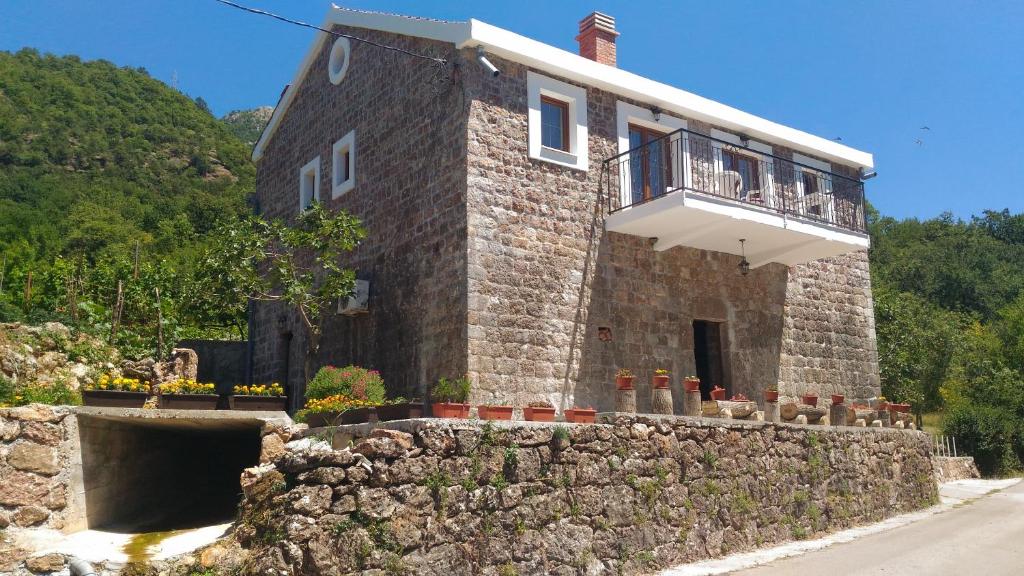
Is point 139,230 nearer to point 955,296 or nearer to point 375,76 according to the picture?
point 375,76

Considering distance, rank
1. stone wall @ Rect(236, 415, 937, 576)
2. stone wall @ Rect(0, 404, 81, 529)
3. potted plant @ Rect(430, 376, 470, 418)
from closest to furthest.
→ stone wall @ Rect(236, 415, 937, 576)
stone wall @ Rect(0, 404, 81, 529)
potted plant @ Rect(430, 376, 470, 418)

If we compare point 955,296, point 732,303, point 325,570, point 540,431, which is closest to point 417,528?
point 325,570

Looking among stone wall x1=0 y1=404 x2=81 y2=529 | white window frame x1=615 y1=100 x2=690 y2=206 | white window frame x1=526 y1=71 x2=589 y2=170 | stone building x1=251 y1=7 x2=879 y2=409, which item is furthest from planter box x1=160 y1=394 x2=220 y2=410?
white window frame x1=615 y1=100 x2=690 y2=206

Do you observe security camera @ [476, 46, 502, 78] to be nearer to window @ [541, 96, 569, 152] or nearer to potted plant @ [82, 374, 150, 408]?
window @ [541, 96, 569, 152]

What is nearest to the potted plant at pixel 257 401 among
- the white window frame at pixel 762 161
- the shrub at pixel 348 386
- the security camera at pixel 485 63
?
the shrub at pixel 348 386

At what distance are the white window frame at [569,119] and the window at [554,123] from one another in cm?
10

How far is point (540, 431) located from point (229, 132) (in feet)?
157

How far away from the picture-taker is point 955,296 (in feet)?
145

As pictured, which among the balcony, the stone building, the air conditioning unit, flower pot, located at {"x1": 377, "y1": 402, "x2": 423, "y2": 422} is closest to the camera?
flower pot, located at {"x1": 377, "y1": 402, "x2": 423, "y2": 422}

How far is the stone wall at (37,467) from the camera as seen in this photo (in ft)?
28.7

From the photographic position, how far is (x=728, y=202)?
43.2 feet

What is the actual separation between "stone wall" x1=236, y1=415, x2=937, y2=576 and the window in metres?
5.06

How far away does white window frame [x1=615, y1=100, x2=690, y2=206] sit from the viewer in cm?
1387

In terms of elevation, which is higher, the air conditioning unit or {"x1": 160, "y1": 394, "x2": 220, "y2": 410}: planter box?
the air conditioning unit
